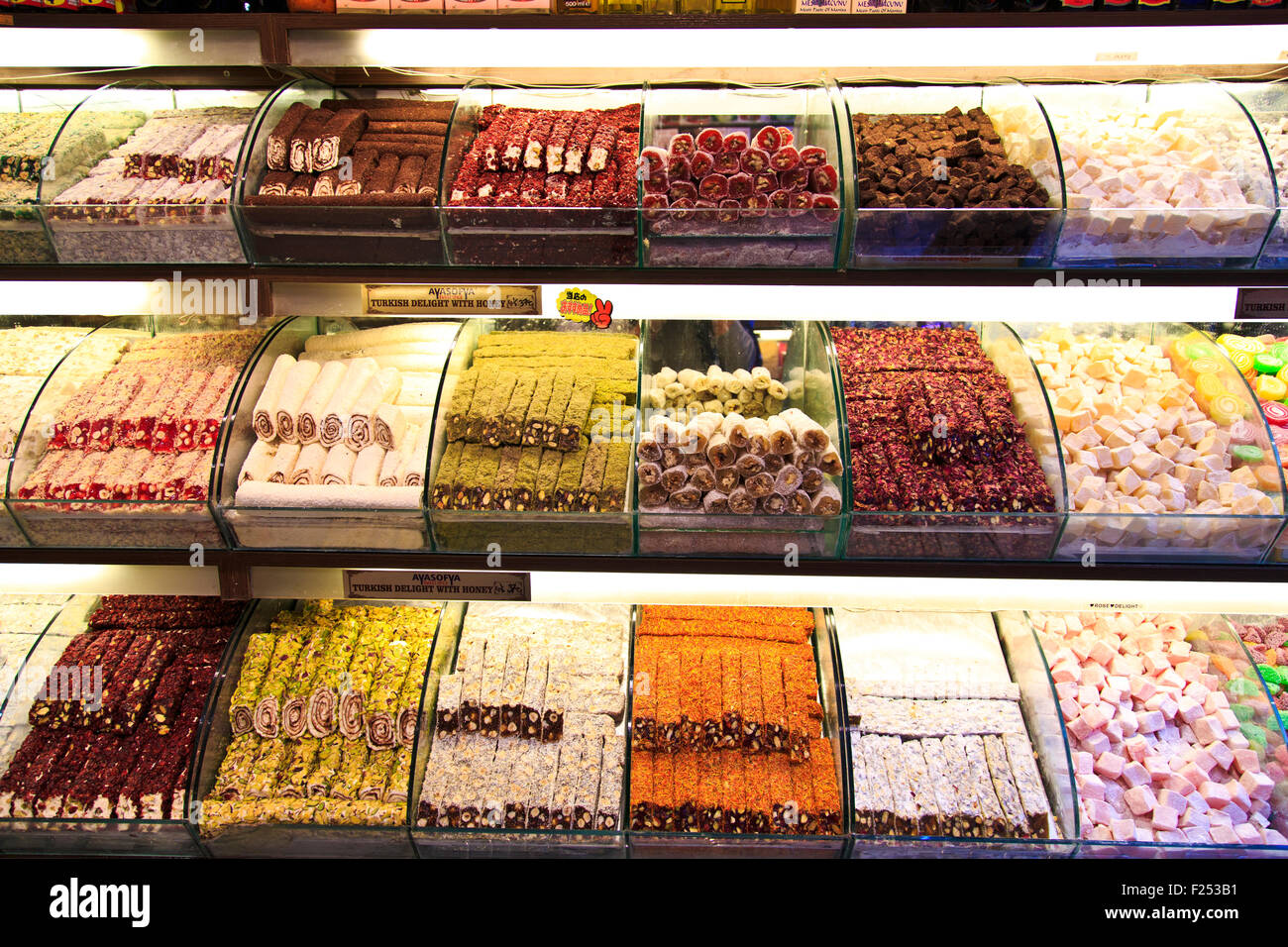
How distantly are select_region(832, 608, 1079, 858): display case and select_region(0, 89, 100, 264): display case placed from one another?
2291 millimetres

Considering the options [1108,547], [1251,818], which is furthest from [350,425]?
[1251,818]

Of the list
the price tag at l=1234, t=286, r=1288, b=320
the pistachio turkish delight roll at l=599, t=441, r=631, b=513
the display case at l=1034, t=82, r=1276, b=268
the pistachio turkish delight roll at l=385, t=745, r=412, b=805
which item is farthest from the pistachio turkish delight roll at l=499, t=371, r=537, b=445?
the price tag at l=1234, t=286, r=1288, b=320

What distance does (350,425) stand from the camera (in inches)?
82.0

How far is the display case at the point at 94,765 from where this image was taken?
2.02 meters

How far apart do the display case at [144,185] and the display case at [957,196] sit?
1.50 m

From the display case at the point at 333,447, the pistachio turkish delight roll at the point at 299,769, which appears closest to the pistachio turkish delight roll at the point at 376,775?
the pistachio turkish delight roll at the point at 299,769

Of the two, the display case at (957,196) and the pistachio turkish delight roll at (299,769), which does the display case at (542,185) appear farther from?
the pistachio turkish delight roll at (299,769)

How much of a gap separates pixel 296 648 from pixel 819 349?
171 centimetres

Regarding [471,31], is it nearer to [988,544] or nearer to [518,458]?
[518,458]

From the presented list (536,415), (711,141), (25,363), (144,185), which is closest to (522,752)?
(536,415)

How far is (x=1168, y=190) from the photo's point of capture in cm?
186

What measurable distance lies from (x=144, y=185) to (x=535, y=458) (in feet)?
3.83

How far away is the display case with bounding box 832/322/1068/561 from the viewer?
1.90 m

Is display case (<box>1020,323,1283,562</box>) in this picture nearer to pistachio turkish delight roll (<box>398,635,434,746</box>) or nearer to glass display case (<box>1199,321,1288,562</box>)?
glass display case (<box>1199,321,1288,562</box>)
